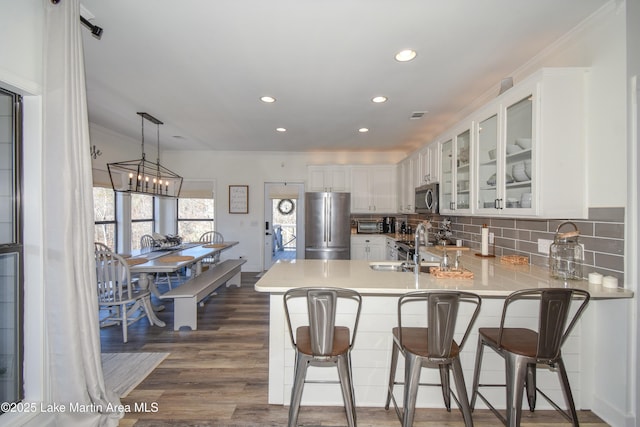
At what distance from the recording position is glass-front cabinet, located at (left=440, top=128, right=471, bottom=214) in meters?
2.87

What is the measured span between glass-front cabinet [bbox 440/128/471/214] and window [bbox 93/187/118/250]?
16.8 feet

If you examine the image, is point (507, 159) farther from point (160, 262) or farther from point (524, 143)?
point (160, 262)

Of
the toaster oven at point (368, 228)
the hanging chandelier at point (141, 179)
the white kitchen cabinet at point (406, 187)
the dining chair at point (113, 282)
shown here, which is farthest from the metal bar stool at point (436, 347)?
the toaster oven at point (368, 228)

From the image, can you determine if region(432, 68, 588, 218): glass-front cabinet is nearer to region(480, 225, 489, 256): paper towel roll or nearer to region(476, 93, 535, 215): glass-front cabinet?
region(476, 93, 535, 215): glass-front cabinet

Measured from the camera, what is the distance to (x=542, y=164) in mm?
1896

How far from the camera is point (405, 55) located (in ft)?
7.32

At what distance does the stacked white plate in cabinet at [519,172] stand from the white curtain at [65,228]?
297cm

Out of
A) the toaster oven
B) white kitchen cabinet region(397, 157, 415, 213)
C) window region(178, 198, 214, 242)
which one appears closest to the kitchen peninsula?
white kitchen cabinet region(397, 157, 415, 213)

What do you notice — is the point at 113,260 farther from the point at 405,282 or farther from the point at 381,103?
the point at 381,103

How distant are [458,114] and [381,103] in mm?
1166

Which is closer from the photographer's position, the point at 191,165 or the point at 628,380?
the point at 628,380

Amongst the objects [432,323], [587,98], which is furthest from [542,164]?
[432,323]

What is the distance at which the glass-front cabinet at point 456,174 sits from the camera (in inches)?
113

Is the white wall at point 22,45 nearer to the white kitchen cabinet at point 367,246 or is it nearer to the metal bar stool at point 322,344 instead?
the metal bar stool at point 322,344
